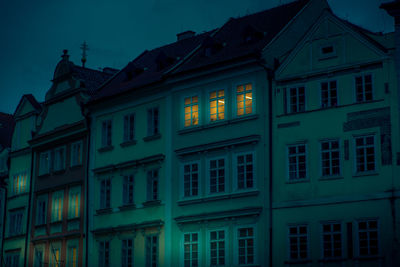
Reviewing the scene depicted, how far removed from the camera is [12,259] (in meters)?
54.0

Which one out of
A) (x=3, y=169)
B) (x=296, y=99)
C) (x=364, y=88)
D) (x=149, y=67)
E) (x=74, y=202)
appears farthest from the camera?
(x=3, y=169)

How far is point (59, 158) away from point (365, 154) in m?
22.7

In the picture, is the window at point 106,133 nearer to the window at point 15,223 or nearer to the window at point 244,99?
the window at point 15,223

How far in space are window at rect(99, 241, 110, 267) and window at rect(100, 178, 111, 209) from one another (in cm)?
209

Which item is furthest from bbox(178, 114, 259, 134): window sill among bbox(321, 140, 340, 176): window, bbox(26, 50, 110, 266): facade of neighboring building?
bbox(26, 50, 110, 266): facade of neighboring building

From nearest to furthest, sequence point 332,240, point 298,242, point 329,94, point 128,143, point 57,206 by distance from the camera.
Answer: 1. point 332,240
2. point 298,242
3. point 329,94
4. point 128,143
5. point 57,206

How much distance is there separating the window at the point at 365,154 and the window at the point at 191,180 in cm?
906

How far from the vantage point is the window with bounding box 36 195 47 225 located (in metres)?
52.0

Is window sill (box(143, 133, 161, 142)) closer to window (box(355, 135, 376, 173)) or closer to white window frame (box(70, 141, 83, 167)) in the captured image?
white window frame (box(70, 141, 83, 167))

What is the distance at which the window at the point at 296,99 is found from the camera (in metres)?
38.1

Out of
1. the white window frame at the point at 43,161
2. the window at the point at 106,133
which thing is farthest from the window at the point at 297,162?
the white window frame at the point at 43,161

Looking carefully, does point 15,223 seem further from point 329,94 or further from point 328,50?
point 328,50

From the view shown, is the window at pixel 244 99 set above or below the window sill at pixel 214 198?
above

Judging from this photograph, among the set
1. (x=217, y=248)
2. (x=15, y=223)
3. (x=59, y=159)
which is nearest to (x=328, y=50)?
(x=217, y=248)
